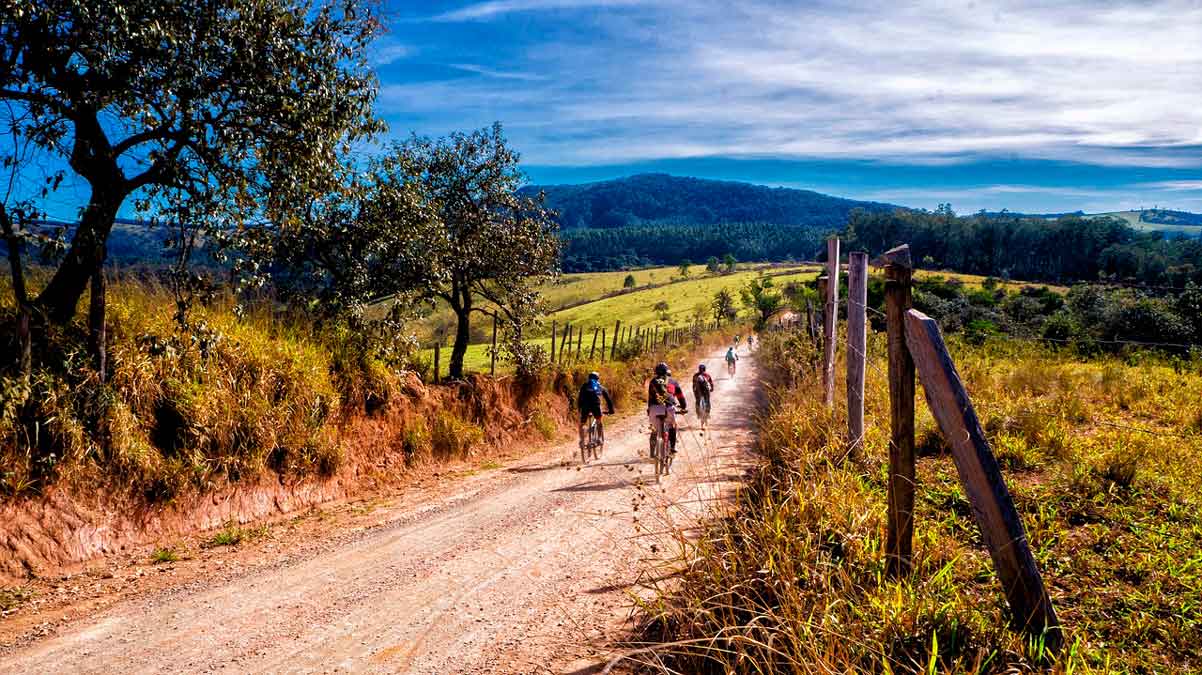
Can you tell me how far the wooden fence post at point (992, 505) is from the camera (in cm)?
300

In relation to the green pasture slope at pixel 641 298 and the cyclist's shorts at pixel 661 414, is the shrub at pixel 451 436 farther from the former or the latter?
the green pasture slope at pixel 641 298

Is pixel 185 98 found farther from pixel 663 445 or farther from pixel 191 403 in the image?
pixel 663 445

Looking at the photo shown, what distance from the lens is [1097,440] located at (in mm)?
7695

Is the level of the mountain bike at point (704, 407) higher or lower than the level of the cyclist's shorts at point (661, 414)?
lower

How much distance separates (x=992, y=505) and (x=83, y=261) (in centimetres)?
1080

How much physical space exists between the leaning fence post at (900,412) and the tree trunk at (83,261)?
393 inches

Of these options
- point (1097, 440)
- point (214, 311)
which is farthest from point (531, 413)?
point (1097, 440)

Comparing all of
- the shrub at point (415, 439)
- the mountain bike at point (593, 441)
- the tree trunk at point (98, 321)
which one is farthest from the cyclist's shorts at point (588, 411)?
the tree trunk at point (98, 321)

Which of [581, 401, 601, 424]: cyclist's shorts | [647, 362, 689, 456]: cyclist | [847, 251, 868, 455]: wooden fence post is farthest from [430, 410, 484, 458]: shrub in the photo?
[847, 251, 868, 455]: wooden fence post

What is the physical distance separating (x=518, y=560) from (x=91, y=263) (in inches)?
288

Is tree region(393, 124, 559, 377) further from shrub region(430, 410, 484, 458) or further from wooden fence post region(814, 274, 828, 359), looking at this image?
wooden fence post region(814, 274, 828, 359)

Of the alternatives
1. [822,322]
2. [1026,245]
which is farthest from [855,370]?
[1026,245]

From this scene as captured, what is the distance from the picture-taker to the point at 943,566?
14.8 ft

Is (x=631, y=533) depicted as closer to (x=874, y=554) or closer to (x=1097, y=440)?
(x=874, y=554)
